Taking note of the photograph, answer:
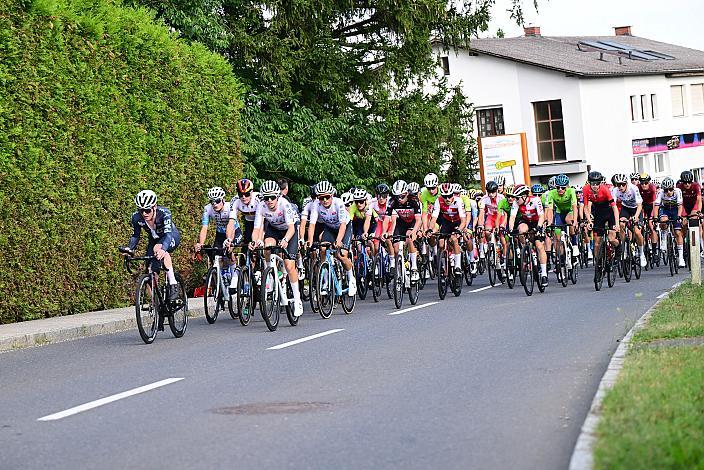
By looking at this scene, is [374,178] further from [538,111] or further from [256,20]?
[538,111]

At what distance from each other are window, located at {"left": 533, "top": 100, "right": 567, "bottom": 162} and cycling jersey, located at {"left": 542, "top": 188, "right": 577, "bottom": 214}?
43879mm

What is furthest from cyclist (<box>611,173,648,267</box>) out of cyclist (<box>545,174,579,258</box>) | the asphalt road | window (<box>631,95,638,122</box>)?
window (<box>631,95,638,122</box>)

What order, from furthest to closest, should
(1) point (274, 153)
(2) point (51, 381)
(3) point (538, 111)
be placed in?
(3) point (538, 111) < (1) point (274, 153) < (2) point (51, 381)

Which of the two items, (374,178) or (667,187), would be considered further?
(374,178)

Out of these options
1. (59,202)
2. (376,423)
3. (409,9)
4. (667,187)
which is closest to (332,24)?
(409,9)

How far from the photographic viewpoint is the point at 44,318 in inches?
765

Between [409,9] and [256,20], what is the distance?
4373 mm

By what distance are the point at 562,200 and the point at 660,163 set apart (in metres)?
49.3

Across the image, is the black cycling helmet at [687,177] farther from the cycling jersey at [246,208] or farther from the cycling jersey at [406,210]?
the cycling jersey at [246,208]

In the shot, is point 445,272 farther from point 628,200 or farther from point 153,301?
point 153,301

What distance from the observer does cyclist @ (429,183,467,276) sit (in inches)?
898

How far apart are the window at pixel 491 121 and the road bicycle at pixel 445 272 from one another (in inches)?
1849

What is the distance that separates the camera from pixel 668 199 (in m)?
27.7

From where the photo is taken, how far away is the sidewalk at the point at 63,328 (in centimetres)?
1625
